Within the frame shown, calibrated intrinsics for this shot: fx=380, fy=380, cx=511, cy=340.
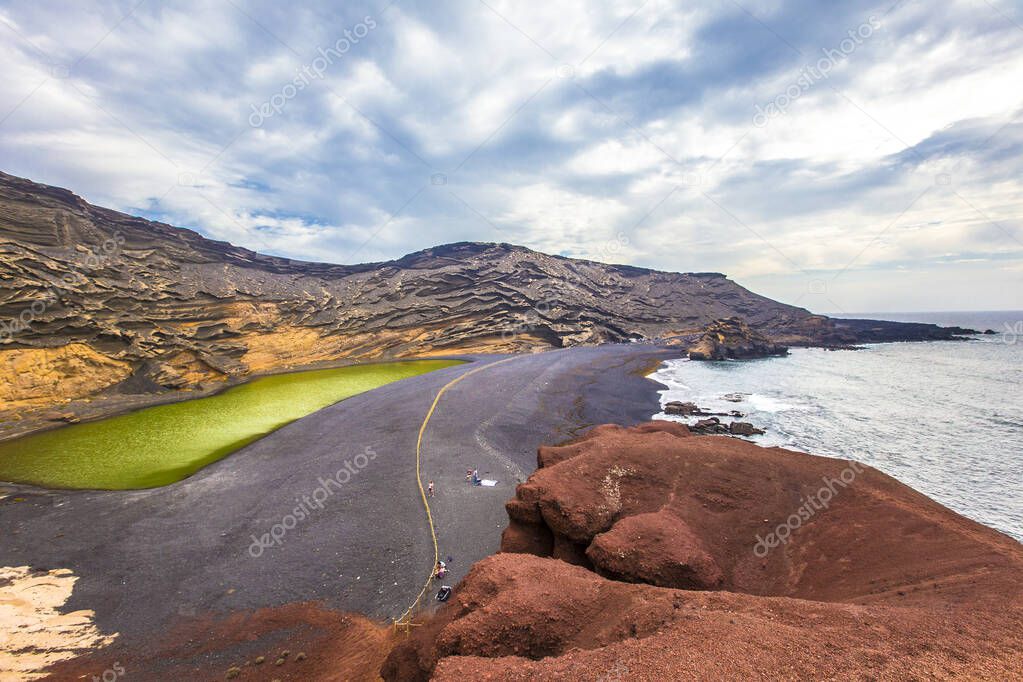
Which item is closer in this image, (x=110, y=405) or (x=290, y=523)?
(x=290, y=523)

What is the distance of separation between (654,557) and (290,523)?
45.2 feet

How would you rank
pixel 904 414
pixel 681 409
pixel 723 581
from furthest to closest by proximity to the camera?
pixel 681 409 → pixel 904 414 → pixel 723 581

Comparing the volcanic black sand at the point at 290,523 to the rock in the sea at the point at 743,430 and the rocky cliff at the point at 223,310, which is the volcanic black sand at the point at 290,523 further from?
the rocky cliff at the point at 223,310

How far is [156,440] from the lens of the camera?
23688 mm

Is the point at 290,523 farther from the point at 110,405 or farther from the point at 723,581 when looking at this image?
the point at 110,405

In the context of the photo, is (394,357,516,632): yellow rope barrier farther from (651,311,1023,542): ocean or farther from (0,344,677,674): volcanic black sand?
(651,311,1023,542): ocean

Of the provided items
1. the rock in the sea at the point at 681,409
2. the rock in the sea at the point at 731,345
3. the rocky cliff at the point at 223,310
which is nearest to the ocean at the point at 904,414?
the rock in the sea at the point at 681,409

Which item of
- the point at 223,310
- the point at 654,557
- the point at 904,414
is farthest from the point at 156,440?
the point at 904,414

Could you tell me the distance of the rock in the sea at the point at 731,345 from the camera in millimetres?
63000

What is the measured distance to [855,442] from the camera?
2347 cm

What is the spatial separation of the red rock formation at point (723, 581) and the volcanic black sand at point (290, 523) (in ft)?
18.6

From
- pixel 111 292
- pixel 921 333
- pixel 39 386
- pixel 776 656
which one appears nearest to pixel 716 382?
pixel 776 656

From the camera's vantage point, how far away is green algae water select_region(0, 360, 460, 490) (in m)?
19.0

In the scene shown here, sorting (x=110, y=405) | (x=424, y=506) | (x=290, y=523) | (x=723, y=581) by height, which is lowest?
(x=290, y=523)
